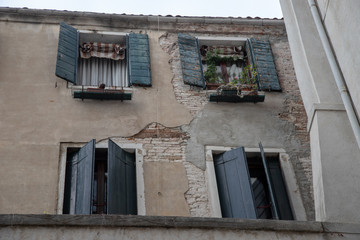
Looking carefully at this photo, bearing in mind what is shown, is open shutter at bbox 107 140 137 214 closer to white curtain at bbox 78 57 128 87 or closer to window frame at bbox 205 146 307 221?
window frame at bbox 205 146 307 221

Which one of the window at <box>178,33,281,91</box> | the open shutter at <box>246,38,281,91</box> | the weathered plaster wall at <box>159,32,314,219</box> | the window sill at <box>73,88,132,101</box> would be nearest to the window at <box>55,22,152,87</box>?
the window sill at <box>73,88,132,101</box>

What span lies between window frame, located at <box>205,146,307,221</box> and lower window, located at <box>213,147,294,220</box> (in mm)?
77

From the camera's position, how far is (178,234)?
6113mm

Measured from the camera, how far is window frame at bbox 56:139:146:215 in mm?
8328

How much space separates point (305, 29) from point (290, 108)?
202 cm

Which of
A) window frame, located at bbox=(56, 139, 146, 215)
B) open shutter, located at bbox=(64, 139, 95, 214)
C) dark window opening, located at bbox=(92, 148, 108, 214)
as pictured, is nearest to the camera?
open shutter, located at bbox=(64, 139, 95, 214)

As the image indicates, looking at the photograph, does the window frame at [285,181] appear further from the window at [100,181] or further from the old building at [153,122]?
the window at [100,181]

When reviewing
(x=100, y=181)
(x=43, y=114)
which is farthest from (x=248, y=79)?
(x=43, y=114)

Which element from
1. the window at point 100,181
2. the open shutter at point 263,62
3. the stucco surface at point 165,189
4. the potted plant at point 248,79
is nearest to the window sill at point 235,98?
the potted plant at point 248,79

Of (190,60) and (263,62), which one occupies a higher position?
(190,60)

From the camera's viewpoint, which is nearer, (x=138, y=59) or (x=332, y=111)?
(x=332, y=111)

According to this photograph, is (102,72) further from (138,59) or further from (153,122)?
(153,122)

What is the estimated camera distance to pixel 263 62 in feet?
35.7

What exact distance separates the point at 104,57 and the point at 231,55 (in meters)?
2.57
